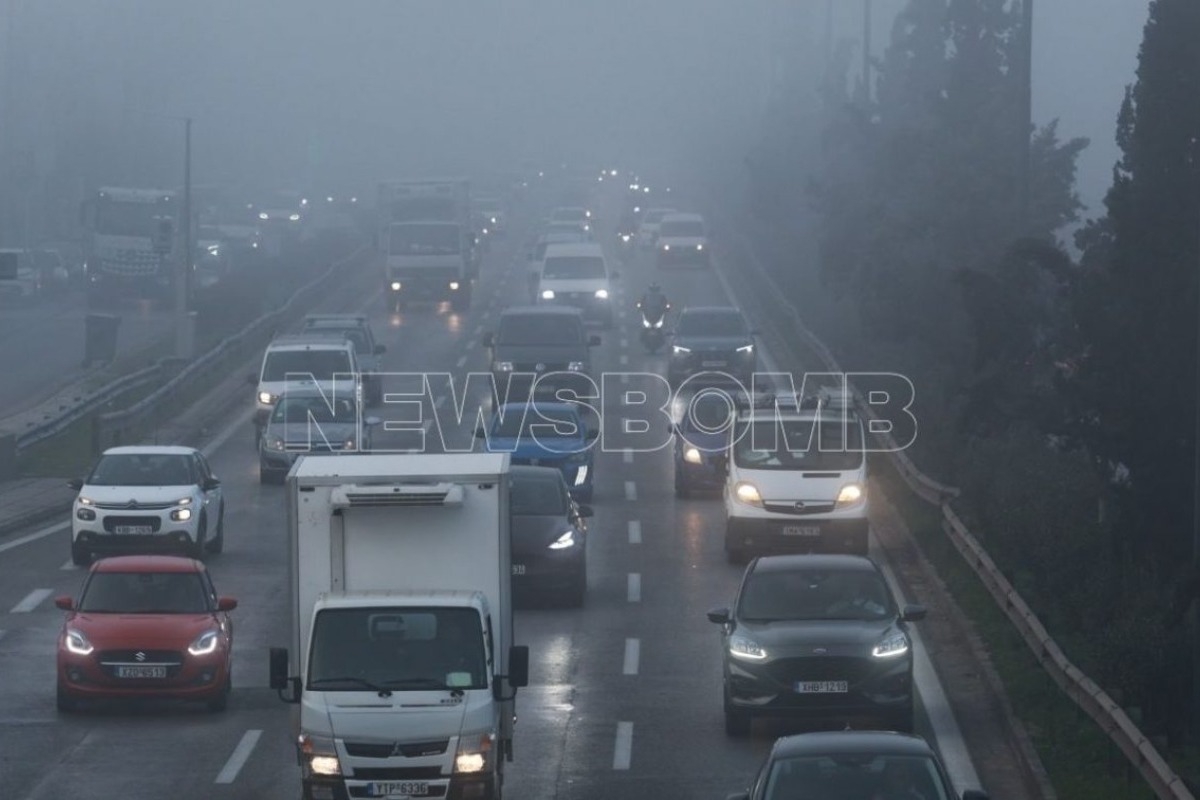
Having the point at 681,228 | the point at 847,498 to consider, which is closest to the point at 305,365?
the point at 847,498

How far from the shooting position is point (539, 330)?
1842 inches

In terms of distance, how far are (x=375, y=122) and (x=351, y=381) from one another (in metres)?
148

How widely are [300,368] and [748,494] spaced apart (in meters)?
16.1

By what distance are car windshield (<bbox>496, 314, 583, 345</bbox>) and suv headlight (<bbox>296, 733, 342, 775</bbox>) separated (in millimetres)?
31510

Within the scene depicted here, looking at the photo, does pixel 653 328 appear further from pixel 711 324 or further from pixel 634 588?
pixel 634 588

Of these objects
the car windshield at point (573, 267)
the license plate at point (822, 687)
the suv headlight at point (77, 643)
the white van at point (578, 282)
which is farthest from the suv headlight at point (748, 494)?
the car windshield at point (573, 267)

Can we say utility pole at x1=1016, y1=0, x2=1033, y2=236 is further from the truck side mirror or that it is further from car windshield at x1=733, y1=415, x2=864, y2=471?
the truck side mirror

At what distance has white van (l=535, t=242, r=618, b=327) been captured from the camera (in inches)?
2327

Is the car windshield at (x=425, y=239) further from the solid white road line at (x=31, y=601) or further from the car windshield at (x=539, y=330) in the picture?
the solid white road line at (x=31, y=601)

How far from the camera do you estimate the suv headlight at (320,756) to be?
584 inches

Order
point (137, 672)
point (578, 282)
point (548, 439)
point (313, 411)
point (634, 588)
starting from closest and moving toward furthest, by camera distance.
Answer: point (137, 672), point (634, 588), point (548, 439), point (313, 411), point (578, 282)

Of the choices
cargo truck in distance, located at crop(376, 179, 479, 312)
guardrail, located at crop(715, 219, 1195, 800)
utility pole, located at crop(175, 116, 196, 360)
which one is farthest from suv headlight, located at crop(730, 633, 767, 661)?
cargo truck in distance, located at crop(376, 179, 479, 312)

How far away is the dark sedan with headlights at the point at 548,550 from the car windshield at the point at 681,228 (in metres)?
52.1

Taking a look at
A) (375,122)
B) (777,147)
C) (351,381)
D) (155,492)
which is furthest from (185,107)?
(155,492)
